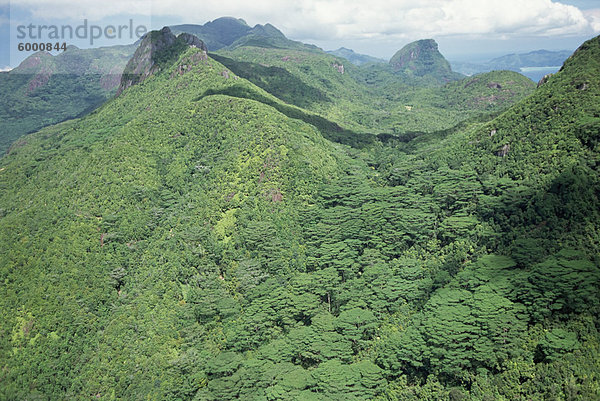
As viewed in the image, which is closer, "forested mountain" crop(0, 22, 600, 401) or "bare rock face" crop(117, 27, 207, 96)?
"forested mountain" crop(0, 22, 600, 401)

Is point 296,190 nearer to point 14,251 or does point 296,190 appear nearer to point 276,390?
point 276,390

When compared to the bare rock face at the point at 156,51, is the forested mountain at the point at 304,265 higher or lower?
lower

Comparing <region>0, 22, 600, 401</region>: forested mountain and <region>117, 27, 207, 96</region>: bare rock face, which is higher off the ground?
<region>117, 27, 207, 96</region>: bare rock face

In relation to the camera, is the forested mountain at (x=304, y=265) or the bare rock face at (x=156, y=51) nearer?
the forested mountain at (x=304, y=265)

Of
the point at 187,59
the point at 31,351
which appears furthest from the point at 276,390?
the point at 187,59
